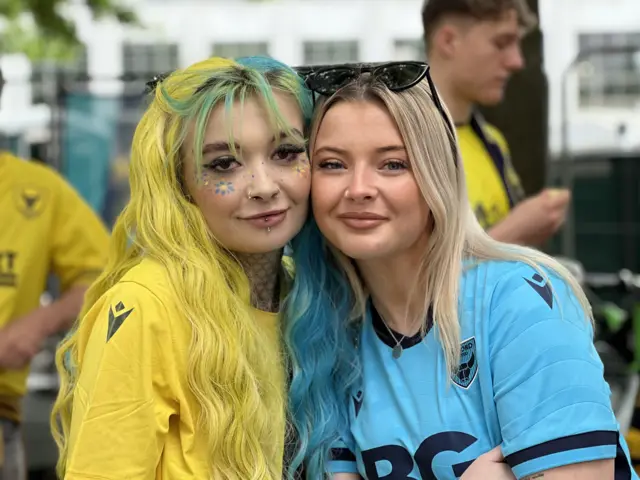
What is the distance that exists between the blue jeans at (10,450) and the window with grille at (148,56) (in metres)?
15.6

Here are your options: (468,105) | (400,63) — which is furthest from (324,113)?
(468,105)

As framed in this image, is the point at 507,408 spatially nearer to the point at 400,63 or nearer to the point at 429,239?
the point at 429,239

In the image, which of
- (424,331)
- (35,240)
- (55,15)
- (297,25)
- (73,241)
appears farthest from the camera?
(297,25)

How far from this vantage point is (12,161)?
11.4 feet

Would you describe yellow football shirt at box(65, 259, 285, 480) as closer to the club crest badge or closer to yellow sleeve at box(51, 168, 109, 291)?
the club crest badge

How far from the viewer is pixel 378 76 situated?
2.02 m

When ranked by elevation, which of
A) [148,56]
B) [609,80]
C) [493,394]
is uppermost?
[148,56]

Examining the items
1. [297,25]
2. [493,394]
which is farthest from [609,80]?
[297,25]

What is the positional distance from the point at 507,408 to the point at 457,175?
0.57 metres

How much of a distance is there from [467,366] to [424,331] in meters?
0.14

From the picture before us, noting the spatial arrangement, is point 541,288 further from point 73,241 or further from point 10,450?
point 10,450

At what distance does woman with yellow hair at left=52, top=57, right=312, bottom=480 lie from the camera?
5.89ft

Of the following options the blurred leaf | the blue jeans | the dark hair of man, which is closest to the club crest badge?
the dark hair of man

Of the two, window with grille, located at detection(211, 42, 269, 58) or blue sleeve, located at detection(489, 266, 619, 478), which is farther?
window with grille, located at detection(211, 42, 269, 58)
